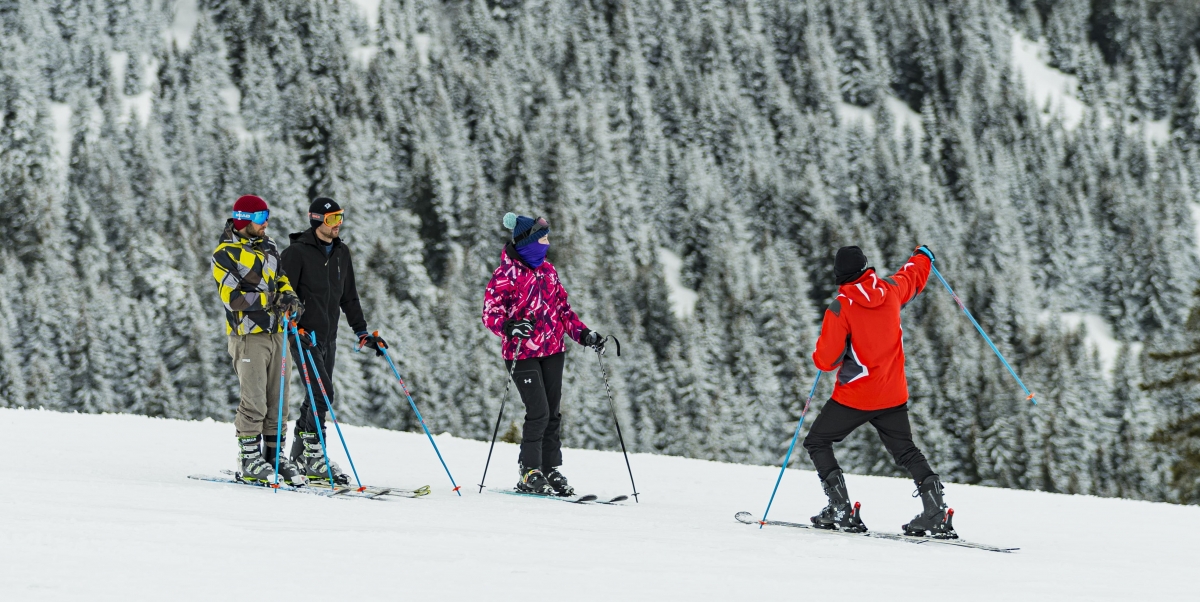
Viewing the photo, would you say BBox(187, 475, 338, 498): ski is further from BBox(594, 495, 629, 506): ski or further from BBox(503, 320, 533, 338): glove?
BBox(594, 495, 629, 506): ski

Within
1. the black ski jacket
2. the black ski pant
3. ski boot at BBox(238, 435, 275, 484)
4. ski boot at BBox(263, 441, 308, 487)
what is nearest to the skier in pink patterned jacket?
the black ski pant

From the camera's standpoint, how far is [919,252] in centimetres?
677

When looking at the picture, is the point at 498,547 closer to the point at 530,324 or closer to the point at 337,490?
the point at 337,490

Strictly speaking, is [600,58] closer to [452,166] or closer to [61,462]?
[452,166]

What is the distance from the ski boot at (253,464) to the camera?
7180 mm

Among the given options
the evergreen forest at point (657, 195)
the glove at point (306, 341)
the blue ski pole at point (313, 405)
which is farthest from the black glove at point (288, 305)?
the evergreen forest at point (657, 195)

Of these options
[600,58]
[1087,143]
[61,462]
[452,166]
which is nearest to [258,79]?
[452,166]

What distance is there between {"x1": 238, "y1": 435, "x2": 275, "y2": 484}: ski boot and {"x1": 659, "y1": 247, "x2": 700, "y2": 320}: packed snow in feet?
345

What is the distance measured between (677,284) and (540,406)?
114 m

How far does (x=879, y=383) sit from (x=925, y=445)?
55.3 meters

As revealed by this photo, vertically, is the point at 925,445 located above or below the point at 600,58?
below

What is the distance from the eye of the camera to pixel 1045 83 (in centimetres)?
17950

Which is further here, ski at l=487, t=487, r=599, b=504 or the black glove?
ski at l=487, t=487, r=599, b=504

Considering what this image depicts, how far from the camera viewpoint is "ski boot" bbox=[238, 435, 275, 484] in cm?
718
